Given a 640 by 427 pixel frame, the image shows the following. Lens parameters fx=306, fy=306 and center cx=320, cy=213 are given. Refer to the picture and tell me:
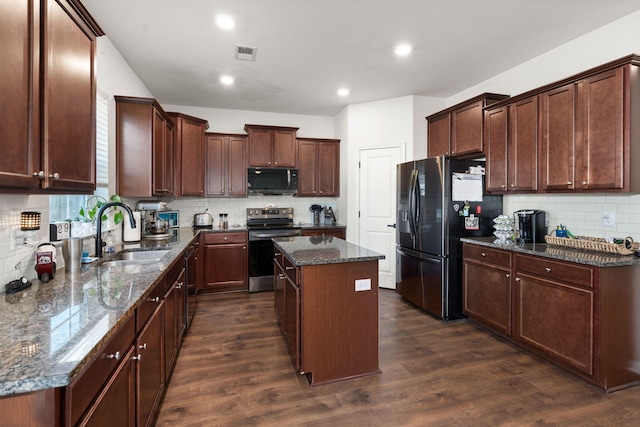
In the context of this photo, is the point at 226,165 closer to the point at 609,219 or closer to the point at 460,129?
the point at 460,129

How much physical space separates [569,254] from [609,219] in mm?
636

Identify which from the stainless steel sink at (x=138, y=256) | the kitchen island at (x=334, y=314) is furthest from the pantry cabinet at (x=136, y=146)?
the kitchen island at (x=334, y=314)

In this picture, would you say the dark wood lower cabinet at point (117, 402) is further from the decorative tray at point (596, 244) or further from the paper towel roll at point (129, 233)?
the decorative tray at point (596, 244)

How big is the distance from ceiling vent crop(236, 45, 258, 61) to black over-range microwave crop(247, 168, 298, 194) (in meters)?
1.84

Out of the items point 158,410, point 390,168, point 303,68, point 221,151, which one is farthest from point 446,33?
point 158,410

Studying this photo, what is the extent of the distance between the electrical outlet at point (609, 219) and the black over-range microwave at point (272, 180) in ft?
12.0

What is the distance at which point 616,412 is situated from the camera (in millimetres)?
1924

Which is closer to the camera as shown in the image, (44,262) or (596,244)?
(44,262)

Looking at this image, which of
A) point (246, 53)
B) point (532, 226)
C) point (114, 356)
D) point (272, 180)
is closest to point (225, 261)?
point (272, 180)

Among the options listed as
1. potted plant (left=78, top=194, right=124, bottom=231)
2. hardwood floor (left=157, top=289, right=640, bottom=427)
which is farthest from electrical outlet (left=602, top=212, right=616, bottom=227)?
potted plant (left=78, top=194, right=124, bottom=231)

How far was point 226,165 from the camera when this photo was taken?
472cm

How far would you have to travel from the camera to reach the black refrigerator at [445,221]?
3332 mm

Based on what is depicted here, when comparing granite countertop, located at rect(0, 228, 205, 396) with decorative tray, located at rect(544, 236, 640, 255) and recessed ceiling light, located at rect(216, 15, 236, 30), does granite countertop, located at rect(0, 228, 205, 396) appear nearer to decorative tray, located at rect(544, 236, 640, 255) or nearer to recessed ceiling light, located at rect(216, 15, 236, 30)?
recessed ceiling light, located at rect(216, 15, 236, 30)

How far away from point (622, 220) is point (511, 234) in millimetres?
845
